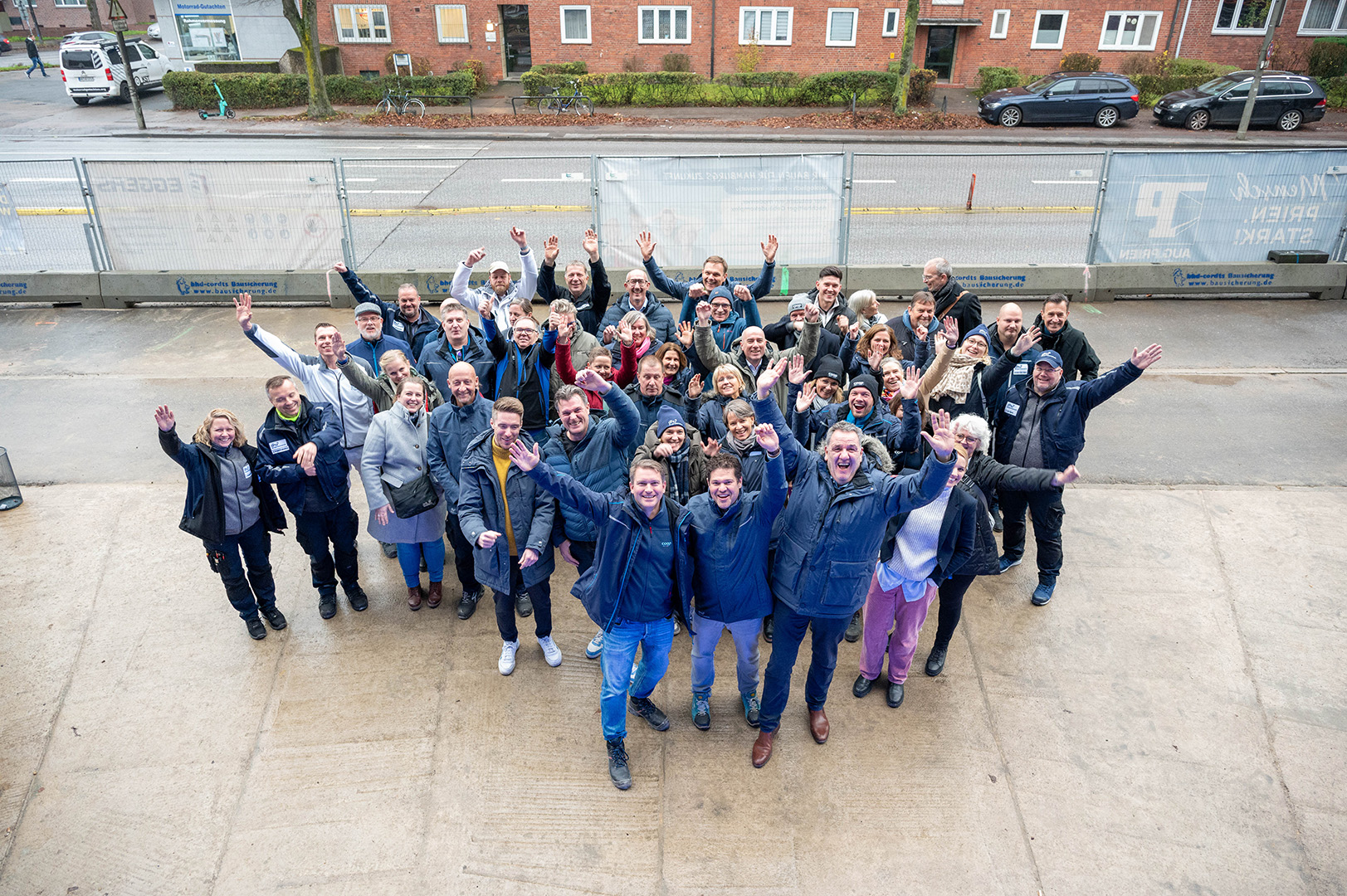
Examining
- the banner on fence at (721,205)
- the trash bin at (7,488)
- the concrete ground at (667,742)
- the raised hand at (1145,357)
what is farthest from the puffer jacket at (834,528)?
the banner on fence at (721,205)

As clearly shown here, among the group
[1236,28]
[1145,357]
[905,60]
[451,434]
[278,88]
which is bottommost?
[451,434]

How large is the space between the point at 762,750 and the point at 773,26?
29.9 metres

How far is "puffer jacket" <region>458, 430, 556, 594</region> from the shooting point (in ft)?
15.3

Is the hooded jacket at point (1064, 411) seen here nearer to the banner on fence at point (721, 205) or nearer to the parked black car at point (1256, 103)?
the banner on fence at point (721, 205)

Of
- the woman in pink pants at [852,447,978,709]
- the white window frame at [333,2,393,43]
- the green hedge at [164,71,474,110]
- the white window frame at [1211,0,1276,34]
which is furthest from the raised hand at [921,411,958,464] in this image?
the white window frame at [1211,0,1276,34]

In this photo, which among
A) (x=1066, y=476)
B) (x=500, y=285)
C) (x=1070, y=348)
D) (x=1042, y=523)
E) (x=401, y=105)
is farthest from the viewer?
(x=401, y=105)

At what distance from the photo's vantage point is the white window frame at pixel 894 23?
28.7 meters

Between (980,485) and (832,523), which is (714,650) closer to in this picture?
(832,523)

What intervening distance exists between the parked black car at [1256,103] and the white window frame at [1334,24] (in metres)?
7.29

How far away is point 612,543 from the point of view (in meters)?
4.11

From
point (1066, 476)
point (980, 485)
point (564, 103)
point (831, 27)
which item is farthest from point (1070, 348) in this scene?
point (831, 27)

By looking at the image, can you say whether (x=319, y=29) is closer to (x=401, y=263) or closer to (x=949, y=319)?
(x=401, y=263)

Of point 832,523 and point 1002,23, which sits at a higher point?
point 1002,23

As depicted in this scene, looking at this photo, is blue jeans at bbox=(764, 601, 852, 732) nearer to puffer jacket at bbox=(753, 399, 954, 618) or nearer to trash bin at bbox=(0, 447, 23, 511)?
puffer jacket at bbox=(753, 399, 954, 618)
